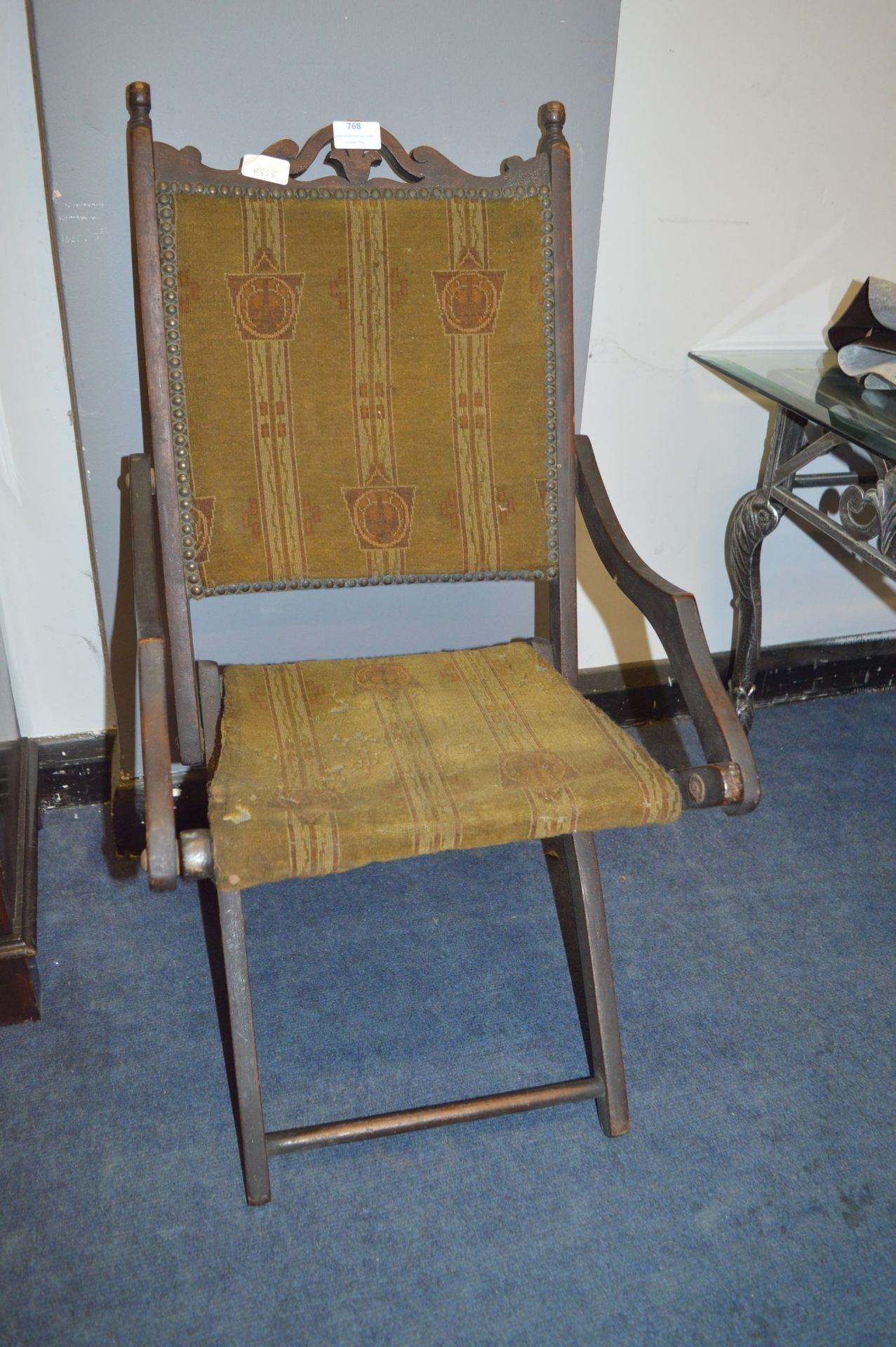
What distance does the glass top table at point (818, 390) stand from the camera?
1.52 meters

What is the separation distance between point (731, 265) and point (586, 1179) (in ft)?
4.82

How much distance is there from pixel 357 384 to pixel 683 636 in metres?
0.55

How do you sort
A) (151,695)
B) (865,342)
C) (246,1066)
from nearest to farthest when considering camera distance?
1. (151,695)
2. (246,1066)
3. (865,342)

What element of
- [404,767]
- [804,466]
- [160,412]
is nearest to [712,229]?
[804,466]

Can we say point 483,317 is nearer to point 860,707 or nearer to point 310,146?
point 310,146

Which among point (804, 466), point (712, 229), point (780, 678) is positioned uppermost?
point (712, 229)

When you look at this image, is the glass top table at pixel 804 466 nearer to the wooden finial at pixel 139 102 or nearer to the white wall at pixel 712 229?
the white wall at pixel 712 229

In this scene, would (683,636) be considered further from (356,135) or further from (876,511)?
(356,135)

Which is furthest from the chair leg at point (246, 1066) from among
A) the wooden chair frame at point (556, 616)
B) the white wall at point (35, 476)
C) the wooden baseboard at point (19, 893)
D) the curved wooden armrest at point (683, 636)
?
the white wall at point (35, 476)

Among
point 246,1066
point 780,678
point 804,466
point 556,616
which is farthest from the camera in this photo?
point 780,678

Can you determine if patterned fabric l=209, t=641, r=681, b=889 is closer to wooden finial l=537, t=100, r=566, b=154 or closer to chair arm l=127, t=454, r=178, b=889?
chair arm l=127, t=454, r=178, b=889

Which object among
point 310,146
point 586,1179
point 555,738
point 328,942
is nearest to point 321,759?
point 555,738

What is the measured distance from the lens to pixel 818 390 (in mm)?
1680

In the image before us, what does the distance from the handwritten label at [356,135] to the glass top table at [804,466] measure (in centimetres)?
72
